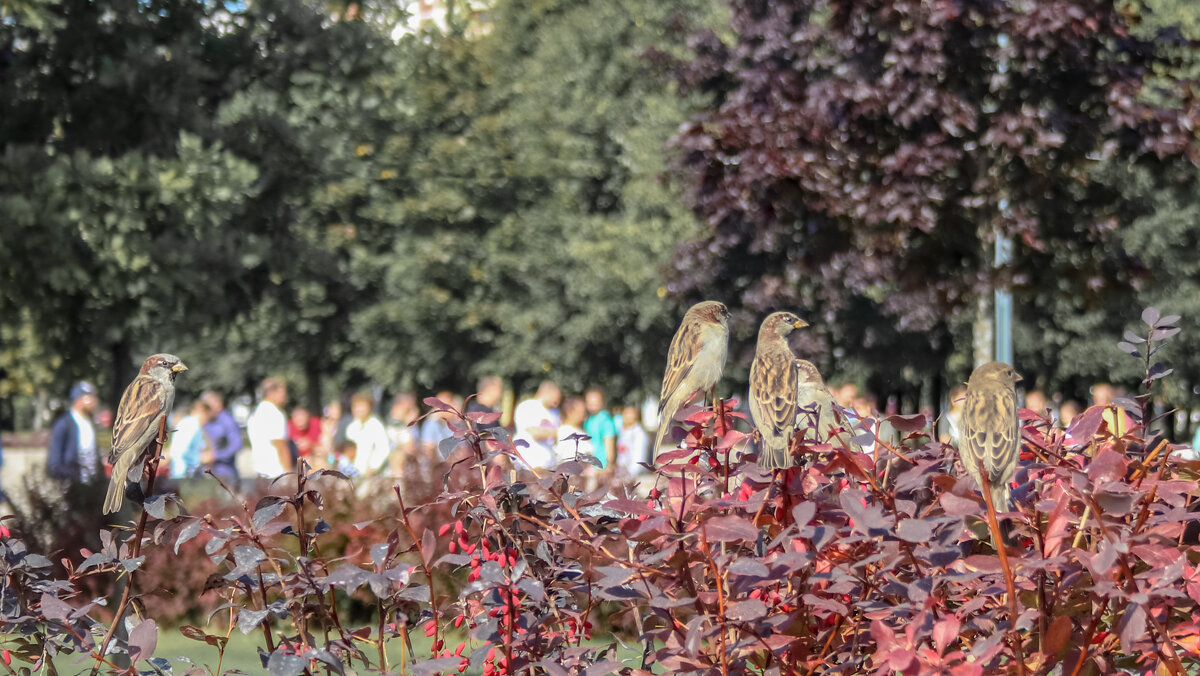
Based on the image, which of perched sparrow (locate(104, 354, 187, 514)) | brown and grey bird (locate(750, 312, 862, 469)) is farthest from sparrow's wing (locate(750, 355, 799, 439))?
perched sparrow (locate(104, 354, 187, 514))

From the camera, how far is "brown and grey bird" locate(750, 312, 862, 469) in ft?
9.31

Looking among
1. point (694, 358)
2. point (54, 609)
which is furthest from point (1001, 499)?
point (54, 609)

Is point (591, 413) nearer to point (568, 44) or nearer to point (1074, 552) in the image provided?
point (1074, 552)

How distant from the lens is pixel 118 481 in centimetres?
325

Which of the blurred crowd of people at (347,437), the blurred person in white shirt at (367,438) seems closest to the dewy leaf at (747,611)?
the blurred crowd of people at (347,437)

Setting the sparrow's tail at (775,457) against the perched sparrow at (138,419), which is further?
the perched sparrow at (138,419)

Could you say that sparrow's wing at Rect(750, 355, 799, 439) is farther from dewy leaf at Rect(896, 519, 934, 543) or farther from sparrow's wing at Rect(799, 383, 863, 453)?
dewy leaf at Rect(896, 519, 934, 543)

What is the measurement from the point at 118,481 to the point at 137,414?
9.0 inches

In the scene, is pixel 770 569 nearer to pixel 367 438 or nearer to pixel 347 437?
pixel 367 438

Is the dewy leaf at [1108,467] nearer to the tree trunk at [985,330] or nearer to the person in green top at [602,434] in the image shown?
the person in green top at [602,434]

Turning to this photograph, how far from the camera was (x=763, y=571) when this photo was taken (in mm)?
2254

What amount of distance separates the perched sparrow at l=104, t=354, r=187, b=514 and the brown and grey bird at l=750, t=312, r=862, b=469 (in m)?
1.46

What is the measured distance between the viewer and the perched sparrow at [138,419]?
126 inches

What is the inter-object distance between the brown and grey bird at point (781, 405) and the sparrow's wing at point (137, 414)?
154cm
